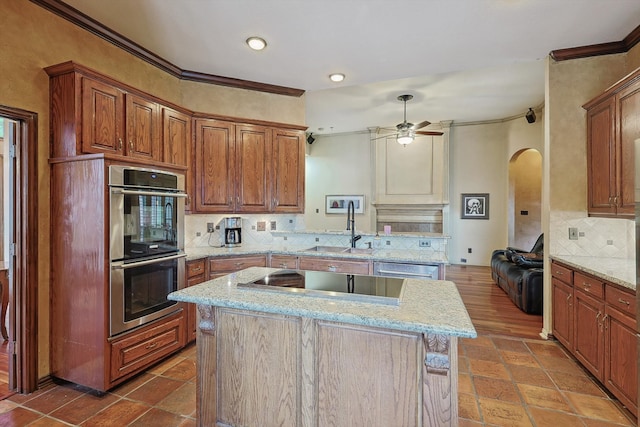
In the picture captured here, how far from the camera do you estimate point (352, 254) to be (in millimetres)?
3434

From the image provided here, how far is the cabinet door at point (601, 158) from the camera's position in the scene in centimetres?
266

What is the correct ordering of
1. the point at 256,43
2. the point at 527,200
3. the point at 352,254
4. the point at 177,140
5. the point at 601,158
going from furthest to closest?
the point at 527,200
the point at 352,254
the point at 177,140
the point at 256,43
the point at 601,158

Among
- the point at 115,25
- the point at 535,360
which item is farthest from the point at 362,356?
the point at 115,25

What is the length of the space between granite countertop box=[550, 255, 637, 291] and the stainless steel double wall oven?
3.36 meters

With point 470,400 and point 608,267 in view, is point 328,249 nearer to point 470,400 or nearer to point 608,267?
point 470,400

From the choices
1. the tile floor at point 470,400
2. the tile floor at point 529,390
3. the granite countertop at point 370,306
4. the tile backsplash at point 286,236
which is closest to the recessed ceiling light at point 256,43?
the tile backsplash at point 286,236

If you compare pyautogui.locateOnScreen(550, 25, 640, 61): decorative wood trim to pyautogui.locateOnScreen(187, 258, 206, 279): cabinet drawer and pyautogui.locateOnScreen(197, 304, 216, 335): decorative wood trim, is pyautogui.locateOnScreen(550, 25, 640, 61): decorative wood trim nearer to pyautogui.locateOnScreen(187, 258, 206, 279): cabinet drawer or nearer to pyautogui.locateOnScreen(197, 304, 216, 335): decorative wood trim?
pyautogui.locateOnScreen(197, 304, 216, 335): decorative wood trim

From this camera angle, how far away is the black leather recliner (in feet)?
13.1

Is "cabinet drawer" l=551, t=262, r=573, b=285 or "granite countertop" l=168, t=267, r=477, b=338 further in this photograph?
"cabinet drawer" l=551, t=262, r=573, b=285

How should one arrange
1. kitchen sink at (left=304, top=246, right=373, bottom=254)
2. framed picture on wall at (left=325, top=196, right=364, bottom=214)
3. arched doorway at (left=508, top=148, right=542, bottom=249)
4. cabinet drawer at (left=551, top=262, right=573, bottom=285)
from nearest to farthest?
1. cabinet drawer at (left=551, top=262, right=573, bottom=285)
2. kitchen sink at (left=304, top=246, right=373, bottom=254)
3. arched doorway at (left=508, top=148, right=542, bottom=249)
4. framed picture on wall at (left=325, top=196, right=364, bottom=214)

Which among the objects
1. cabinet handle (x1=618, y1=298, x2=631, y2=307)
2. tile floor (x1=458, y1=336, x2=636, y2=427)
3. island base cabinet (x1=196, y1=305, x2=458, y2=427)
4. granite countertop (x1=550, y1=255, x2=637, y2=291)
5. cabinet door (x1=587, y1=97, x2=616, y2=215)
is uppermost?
cabinet door (x1=587, y1=97, x2=616, y2=215)

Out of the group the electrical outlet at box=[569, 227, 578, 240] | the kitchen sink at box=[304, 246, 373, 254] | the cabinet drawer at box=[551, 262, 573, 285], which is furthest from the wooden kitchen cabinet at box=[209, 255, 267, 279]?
the electrical outlet at box=[569, 227, 578, 240]

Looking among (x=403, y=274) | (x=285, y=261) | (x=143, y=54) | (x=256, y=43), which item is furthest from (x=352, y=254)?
(x=143, y=54)

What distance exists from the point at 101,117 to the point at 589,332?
13.9 ft
